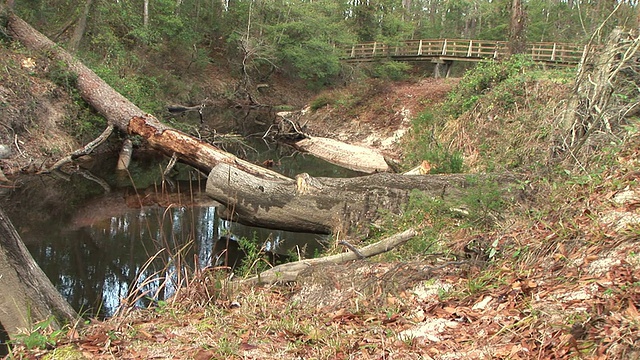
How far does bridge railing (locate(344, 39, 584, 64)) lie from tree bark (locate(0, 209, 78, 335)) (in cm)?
2328

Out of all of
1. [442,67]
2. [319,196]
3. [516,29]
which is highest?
[516,29]

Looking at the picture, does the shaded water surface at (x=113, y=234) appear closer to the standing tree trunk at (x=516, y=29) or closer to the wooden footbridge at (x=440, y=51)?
the standing tree trunk at (x=516, y=29)

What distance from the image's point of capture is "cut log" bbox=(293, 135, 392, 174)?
1516 cm

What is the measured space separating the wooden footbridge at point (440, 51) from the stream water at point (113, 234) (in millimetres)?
18891

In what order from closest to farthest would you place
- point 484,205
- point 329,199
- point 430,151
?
point 484,205 < point 329,199 < point 430,151

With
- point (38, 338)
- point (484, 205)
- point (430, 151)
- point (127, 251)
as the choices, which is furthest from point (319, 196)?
point (38, 338)

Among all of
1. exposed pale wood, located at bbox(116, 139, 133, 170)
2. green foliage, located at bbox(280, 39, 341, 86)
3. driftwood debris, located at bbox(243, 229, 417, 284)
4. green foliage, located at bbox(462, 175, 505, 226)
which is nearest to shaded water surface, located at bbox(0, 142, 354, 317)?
exposed pale wood, located at bbox(116, 139, 133, 170)

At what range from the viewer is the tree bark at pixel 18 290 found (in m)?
3.70

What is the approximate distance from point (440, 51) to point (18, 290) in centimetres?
2731

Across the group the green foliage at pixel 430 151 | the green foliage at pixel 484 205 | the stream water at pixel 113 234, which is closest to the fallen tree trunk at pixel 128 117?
the stream water at pixel 113 234

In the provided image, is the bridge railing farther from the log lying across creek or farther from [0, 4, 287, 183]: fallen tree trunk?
the log lying across creek

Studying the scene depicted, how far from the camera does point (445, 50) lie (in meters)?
27.9

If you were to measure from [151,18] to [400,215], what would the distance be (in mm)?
22142

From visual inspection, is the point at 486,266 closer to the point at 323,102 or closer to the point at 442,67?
the point at 323,102
